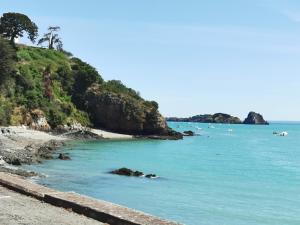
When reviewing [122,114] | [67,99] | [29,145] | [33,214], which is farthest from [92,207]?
[67,99]

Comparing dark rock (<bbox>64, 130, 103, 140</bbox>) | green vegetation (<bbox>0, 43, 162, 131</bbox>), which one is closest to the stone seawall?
green vegetation (<bbox>0, 43, 162, 131</bbox>)

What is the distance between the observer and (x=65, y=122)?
325ft

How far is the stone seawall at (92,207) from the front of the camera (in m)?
13.1

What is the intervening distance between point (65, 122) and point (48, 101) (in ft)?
18.9

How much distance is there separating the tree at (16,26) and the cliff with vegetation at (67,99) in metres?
4.17

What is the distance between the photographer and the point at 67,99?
10994 cm

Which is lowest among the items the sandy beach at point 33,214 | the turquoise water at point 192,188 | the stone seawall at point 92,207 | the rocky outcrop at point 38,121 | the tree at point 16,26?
the turquoise water at point 192,188

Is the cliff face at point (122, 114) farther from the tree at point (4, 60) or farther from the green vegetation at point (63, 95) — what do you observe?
the tree at point (4, 60)

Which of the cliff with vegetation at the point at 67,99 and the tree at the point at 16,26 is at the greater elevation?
the tree at the point at 16,26

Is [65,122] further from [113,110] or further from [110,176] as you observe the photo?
[110,176]

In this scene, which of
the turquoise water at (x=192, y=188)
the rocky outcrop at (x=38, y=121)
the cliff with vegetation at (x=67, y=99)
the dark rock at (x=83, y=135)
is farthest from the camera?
the cliff with vegetation at (x=67, y=99)

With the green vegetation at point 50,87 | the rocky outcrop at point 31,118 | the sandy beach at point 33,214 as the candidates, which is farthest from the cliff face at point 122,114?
the sandy beach at point 33,214

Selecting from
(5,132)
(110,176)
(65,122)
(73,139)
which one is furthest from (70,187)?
(65,122)

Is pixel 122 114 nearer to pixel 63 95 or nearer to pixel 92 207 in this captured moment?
pixel 63 95
